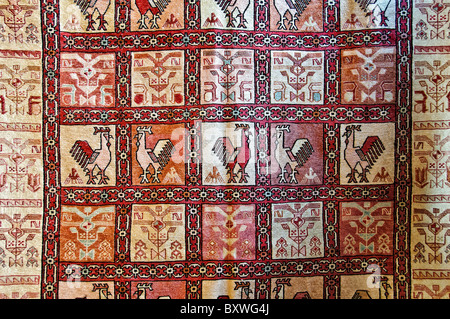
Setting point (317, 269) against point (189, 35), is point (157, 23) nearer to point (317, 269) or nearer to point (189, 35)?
point (189, 35)

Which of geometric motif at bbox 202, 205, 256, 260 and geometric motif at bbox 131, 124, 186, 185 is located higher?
geometric motif at bbox 131, 124, 186, 185

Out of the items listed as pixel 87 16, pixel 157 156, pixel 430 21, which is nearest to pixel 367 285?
pixel 157 156

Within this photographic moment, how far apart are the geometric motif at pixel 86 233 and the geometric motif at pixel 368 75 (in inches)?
49.9

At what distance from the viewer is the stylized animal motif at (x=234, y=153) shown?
65.3 inches

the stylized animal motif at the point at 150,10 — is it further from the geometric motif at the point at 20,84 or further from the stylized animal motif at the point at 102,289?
the stylized animal motif at the point at 102,289

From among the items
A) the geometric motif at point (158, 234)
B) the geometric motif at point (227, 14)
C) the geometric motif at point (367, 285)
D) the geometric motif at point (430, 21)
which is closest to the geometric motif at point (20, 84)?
the geometric motif at point (158, 234)

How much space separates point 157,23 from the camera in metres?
1.66

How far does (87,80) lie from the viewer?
167 centimetres

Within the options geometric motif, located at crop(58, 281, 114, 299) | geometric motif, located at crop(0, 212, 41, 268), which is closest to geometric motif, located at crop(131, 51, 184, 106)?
geometric motif, located at crop(0, 212, 41, 268)

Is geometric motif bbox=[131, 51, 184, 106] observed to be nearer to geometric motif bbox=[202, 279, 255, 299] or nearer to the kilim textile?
the kilim textile

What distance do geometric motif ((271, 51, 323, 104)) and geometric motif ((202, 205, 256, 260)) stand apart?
559 mm

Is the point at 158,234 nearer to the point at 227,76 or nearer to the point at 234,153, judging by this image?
the point at 234,153

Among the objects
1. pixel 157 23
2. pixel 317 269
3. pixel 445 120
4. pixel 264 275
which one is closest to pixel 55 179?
pixel 157 23

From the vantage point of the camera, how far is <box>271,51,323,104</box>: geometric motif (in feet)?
5.48
